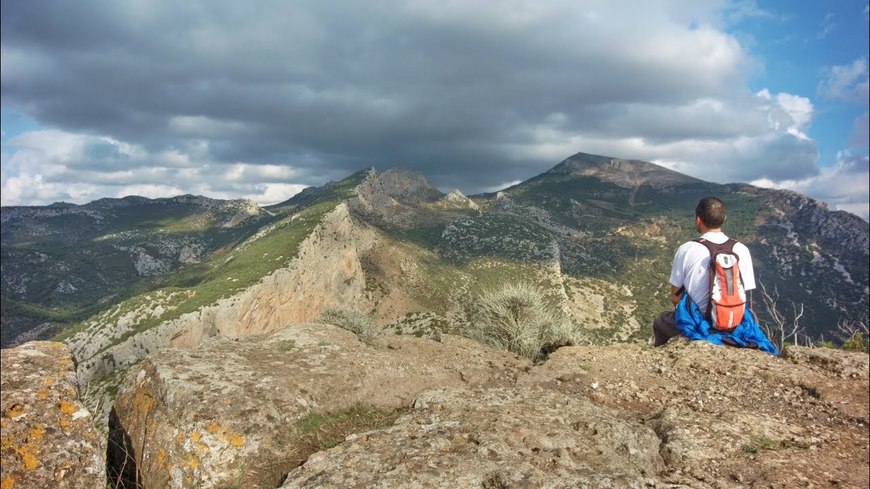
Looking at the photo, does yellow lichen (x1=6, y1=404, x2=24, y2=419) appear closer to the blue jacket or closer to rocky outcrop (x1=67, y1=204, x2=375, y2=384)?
the blue jacket

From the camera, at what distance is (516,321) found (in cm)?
1581

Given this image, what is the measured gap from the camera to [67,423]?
413cm

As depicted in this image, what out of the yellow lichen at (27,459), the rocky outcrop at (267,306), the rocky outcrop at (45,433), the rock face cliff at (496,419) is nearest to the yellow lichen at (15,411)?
the rocky outcrop at (45,433)

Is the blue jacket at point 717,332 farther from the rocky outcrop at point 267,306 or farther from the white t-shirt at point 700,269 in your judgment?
the rocky outcrop at point 267,306

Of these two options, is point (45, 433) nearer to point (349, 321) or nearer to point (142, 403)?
point (142, 403)

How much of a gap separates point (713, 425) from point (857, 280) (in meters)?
193

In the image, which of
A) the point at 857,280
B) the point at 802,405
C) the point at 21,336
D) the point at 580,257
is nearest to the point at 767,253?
the point at 857,280

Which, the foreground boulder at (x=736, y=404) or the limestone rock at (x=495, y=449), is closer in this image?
the limestone rock at (x=495, y=449)

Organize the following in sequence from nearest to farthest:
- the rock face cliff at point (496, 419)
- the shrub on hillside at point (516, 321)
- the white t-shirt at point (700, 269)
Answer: the rock face cliff at point (496, 419) < the white t-shirt at point (700, 269) < the shrub on hillside at point (516, 321)

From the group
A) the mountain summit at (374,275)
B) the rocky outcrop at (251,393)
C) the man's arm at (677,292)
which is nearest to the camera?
the rocky outcrop at (251,393)

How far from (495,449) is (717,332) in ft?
20.6

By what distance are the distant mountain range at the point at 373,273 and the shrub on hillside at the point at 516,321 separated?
1632 inches

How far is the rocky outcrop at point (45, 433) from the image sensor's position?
3646 mm

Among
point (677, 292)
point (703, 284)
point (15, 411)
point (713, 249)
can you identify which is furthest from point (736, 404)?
point (15, 411)
